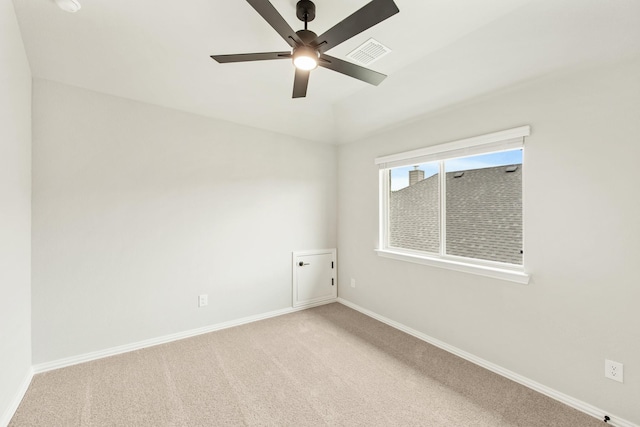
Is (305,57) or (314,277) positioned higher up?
(305,57)

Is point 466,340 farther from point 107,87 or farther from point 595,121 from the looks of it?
point 107,87

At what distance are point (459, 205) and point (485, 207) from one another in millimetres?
260

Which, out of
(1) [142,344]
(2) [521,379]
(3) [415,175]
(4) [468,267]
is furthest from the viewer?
(3) [415,175]

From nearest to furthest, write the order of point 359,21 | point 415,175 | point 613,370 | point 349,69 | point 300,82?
point 359,21
point 613,370
point 349,69
point 300,82
point 415,175

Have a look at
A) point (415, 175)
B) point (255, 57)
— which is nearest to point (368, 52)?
point (255, 57)

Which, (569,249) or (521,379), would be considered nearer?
(569,249)

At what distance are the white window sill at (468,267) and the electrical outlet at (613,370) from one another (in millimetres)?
620

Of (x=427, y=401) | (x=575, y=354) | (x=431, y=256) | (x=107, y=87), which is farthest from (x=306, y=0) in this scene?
(x=575, y=354)

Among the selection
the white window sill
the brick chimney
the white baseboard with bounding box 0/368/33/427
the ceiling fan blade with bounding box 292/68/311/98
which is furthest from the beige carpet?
the ceiling fan blade with bounding box 292/68/311/98

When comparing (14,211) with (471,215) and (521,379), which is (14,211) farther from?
(521,379)

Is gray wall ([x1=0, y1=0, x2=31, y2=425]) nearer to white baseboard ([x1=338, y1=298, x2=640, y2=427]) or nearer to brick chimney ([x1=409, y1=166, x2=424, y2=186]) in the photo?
white baseboard ([x1=338, y1=298, x2=640, y2=427])

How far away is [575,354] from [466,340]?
773 millimetres

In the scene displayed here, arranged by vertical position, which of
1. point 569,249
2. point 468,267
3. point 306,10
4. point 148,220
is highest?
point 306,10

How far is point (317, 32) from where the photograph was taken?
205 cm
